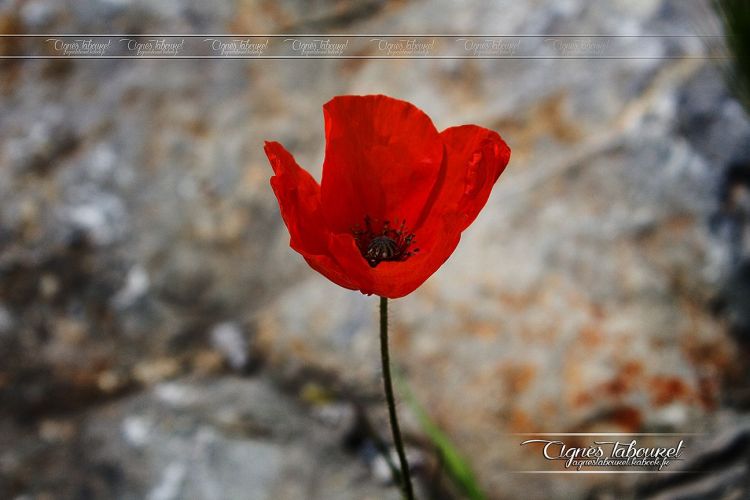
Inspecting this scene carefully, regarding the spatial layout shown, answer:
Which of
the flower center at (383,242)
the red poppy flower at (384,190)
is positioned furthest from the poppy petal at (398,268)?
the flower center at (383,242)

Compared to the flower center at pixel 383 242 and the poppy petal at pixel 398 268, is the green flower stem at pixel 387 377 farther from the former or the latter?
the flower center at pixel 383 242

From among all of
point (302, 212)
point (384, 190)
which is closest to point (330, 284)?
point (384, 190)

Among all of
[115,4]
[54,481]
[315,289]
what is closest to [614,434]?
[315,289]

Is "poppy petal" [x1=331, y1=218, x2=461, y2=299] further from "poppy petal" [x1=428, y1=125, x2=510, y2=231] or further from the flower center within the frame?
the flower center

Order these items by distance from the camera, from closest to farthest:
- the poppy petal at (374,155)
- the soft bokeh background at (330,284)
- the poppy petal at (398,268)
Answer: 1. the poppy petal at (398,268)
2. the poppy petal at (374,155)
3. the soft bokeh background at (330,284)

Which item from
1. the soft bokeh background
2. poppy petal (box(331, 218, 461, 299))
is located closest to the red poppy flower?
poppy petal (box(331, 218, 461, 299))

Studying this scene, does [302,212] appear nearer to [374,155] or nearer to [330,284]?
[374,155]
